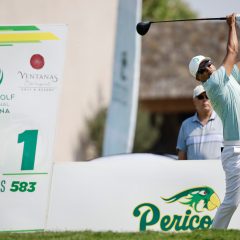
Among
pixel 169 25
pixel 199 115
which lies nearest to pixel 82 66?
pixel 169 25

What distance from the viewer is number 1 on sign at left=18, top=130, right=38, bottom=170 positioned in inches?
308

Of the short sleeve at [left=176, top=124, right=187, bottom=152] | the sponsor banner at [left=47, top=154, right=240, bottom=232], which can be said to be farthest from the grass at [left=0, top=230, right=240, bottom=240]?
the short sleeve at [left=176, top=124, right=187, bottom=152]

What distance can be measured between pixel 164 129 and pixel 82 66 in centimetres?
589

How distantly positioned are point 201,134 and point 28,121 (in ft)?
6.27

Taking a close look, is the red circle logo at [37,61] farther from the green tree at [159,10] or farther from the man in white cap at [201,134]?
the green tree at [159,10]

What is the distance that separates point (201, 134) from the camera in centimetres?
848

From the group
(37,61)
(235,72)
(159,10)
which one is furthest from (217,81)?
(159,10)

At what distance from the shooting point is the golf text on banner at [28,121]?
780 cm

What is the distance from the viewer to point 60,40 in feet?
25.9

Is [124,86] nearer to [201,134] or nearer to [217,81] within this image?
[201,134]

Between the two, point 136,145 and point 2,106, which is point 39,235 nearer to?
point 2,106

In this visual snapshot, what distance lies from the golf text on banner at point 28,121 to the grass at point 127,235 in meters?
0.33

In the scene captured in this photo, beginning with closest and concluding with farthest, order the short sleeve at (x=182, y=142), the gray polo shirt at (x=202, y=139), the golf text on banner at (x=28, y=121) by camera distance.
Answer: the golf text on banner at (x=28, y=121)
the gray polo shirt at (x=202, y=139)
the short sleeve at (x=182, y=142)

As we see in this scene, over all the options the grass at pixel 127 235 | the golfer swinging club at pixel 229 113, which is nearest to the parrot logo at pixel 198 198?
the grass at pixel 127 235
